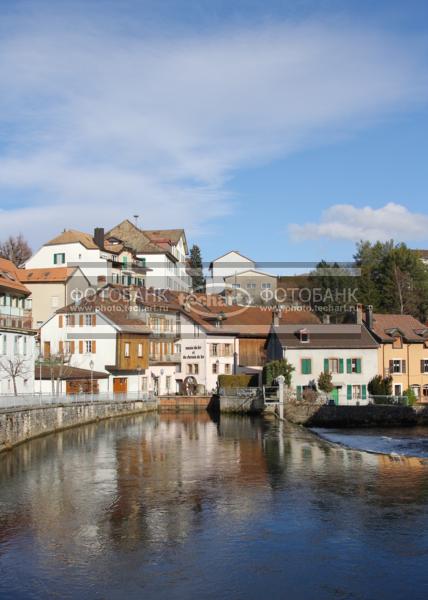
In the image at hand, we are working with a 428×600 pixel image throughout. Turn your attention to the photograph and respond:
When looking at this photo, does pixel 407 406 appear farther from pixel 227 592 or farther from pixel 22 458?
pixel 227 592

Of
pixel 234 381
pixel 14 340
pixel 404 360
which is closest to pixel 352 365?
pixel 404 360

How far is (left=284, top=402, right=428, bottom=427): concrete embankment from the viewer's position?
55906mm

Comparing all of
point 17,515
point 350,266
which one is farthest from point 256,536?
point 350,266

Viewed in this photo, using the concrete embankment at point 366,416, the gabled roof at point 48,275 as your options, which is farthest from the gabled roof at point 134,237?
the concrete embankment at point 366,416

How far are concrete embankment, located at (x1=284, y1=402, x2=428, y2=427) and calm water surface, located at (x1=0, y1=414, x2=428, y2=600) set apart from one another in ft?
52.1

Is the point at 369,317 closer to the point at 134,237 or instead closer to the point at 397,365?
the point at 397,365

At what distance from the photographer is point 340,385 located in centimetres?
6550

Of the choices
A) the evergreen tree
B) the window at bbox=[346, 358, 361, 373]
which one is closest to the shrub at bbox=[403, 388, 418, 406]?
the window at bbox=[346, 358, 361, 373]

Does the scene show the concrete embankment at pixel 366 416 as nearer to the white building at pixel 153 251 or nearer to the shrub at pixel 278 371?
the shrub at pixel 278 371

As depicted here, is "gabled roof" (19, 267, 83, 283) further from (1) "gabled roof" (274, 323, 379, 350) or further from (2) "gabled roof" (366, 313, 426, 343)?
(2) "gabled roof" (366, 313, 426, 343)

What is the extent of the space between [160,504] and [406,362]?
45378mm

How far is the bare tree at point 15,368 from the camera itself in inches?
1934

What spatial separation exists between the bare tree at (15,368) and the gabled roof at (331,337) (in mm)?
25183

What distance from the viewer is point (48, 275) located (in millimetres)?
83000
